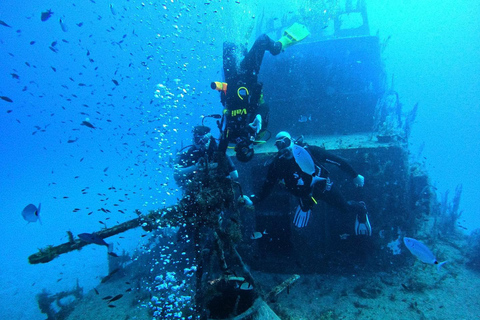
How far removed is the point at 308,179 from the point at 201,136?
266 cm

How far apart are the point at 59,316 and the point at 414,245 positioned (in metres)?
11.0

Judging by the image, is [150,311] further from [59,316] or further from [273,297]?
[59,316]

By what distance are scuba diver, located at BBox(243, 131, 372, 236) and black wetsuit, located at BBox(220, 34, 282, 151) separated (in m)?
0.91

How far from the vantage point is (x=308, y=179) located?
511 cm

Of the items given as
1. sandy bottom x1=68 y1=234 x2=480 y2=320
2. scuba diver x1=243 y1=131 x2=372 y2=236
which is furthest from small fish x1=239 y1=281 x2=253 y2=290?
scuba diver x1=243 y1=131 x2=372 y2=236

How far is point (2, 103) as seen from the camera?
6881 cm

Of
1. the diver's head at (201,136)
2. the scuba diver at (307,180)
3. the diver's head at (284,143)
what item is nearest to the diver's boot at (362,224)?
the scuba diver at (307,180)

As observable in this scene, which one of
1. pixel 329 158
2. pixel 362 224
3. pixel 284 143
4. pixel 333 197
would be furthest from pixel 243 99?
pixel 362 224

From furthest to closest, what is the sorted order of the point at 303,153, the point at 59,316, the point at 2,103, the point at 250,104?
1. the point at 2,103
2. the point at 59,316
3. the point at 250,104
4. the point at 303,153

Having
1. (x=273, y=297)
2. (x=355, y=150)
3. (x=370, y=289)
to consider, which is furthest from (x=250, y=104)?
(x=370, y=289)

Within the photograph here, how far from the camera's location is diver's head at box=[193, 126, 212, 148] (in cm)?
538

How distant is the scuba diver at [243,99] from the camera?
14.9 feet

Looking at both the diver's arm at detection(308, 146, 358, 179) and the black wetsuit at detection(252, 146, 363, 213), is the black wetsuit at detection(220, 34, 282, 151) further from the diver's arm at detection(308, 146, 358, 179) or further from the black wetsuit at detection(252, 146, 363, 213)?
the diver's arm at detection(308, 146, 358, 179)

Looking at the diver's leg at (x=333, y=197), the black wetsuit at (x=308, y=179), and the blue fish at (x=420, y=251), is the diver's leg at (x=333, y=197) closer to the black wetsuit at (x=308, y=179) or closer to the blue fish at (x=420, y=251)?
the black wetsuit at (x=308, y=179)
